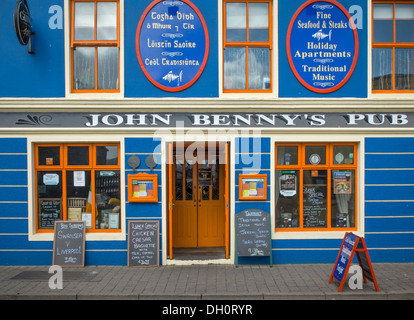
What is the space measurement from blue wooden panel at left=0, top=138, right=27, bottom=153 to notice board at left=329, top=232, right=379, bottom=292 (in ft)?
23.2

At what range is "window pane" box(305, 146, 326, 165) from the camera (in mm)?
8078

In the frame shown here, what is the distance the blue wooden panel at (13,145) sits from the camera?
7828mm

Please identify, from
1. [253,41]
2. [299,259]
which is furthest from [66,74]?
[299,259]

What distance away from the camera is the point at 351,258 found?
623 centimetres

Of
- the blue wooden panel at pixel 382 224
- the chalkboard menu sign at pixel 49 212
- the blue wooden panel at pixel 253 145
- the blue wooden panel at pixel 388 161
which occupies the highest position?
the blue wooden panel at pixel 253 145

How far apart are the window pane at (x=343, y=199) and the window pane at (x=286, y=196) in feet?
2.84

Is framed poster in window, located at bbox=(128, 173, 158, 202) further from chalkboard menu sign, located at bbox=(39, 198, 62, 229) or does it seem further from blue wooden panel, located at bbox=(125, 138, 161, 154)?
chalkboard menu sign, located at bbox=(39, 198, 62, 229)

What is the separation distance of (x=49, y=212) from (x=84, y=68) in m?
3.43

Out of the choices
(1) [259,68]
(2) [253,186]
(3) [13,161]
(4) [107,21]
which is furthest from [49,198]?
(1) [259,68]

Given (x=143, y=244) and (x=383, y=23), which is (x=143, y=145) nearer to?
(x=143, y=244)

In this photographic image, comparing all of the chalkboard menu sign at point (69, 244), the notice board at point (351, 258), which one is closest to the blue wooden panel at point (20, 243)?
the chalkboard menu sign at point (69, 244)

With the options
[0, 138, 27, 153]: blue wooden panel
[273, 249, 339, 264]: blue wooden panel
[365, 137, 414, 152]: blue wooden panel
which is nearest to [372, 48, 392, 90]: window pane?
[365, 137, 414, 152]: blue wooden panel

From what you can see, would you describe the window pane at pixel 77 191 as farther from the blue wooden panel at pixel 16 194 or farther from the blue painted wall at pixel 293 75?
the blue painted wall at pixel 293 75

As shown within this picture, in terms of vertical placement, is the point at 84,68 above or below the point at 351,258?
above
